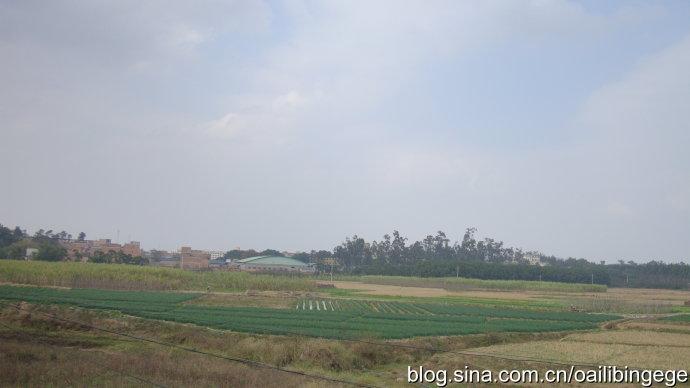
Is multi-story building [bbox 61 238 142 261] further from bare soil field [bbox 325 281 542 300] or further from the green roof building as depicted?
bare soil field [bbox 325 281 542 300]

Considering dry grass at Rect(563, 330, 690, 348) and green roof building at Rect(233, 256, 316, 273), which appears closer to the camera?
dry grass at Rect(563, 330, 690, 348)

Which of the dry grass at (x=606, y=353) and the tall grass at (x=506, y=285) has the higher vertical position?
the dry grass at (x=606, y=353)

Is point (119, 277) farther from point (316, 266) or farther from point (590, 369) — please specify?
point (316, 266)

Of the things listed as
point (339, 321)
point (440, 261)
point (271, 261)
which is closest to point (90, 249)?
point (271, 261)

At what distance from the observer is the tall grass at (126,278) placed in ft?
185

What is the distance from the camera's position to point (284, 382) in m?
16.1

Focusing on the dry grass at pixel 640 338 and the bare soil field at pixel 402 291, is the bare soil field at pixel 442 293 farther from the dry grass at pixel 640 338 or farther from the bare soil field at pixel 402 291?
the dry grass at pixel 640 338

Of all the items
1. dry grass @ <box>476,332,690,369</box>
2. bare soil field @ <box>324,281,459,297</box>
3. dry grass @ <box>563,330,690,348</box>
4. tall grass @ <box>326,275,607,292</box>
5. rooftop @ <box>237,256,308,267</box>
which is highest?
rooftop @ <box>237,256,308,267</box>

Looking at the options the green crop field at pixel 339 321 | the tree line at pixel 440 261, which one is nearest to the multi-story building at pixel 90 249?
the tree line at pixel 440 261

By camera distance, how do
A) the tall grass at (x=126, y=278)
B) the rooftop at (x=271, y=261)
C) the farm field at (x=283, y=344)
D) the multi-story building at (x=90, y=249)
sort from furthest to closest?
the rooftop at (x=271, y=261)
the multi-story building at (x=90, y=249)
the tall grass at (x=126, y=278)
the farm field at (x=283, y=344)

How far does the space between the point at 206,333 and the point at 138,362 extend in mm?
8951

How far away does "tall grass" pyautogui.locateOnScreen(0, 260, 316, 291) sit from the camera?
185ft

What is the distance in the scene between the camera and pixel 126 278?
205 ft

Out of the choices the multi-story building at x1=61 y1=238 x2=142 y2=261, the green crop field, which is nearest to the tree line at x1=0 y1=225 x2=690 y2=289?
the multi-story building at x1=61 y1=238 x2=142 y2=261
